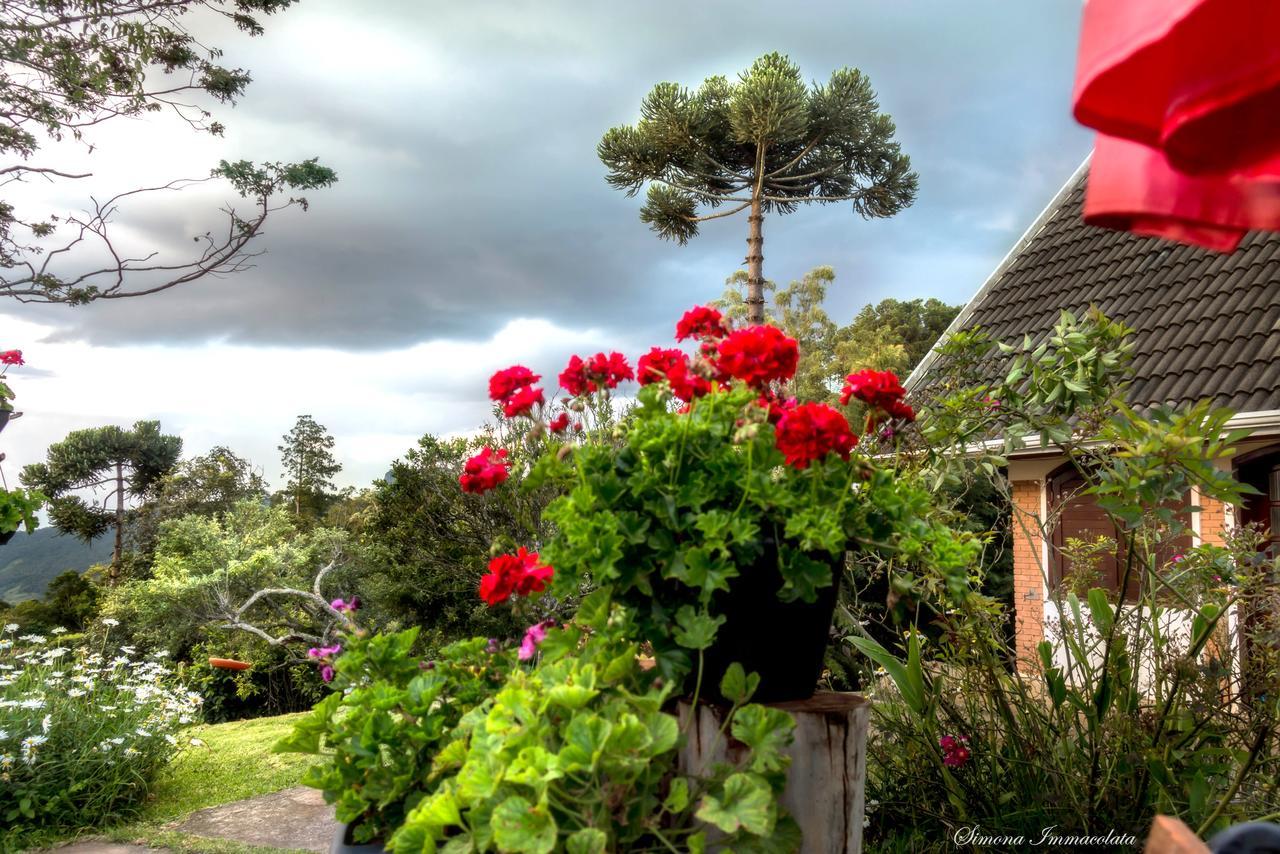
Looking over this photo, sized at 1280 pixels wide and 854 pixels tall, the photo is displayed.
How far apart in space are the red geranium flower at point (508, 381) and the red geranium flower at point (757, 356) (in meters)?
0.55

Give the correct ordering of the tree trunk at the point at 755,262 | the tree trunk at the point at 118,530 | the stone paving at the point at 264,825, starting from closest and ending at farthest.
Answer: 1. the stone paving at the point at 264,825
2. the tree trunk at the point at 755,262
3. the tree trunk at the point at 118,530

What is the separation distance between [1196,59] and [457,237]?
625 centimetres

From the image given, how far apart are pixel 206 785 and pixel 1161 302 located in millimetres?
7862

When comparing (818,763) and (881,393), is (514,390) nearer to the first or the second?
(881,393)

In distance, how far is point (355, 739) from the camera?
1.79m

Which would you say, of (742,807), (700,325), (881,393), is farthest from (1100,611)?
(742,807)

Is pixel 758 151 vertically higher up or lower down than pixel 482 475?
higher up

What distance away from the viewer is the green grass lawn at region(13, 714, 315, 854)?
3916 millimetres

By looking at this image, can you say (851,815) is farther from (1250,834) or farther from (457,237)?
(457,237)

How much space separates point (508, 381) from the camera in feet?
6.37

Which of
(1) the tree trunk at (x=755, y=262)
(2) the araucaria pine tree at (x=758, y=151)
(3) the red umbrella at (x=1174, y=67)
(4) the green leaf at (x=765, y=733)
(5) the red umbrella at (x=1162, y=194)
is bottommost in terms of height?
(4) the green leaf at (x=765, y=733)

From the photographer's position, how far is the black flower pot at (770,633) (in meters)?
1.60

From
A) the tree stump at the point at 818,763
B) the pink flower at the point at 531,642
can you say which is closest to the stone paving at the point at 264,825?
the pink flower at the point at 531,642

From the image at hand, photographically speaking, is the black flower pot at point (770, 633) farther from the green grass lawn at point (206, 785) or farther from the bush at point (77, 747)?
the bush at point (77, 747)
